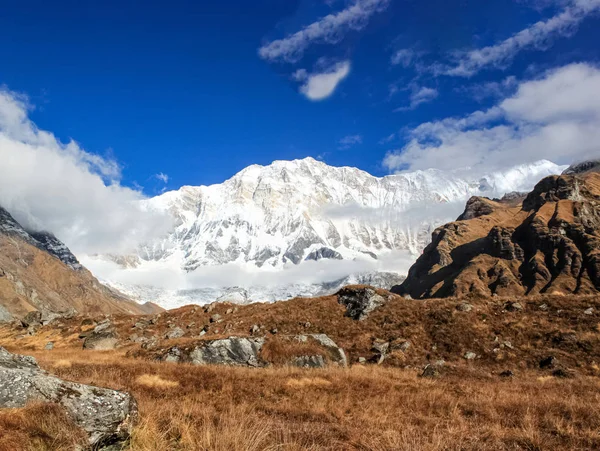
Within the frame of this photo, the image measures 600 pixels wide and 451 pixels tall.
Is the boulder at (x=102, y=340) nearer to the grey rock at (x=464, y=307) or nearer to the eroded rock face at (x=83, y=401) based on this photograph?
the eroded rock face at (x=83, y=401)

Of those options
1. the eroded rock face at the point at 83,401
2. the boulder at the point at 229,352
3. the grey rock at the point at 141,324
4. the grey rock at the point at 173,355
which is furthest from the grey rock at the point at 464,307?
A: the grey rock at the point at 141,324

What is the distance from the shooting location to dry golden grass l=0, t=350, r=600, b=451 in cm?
751

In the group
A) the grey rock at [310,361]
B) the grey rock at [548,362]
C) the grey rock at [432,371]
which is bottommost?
the grey rock at [548,362]

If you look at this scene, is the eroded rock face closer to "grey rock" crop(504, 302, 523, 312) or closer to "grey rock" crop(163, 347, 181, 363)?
"grey rock" crop(163, 347, 181, 363)

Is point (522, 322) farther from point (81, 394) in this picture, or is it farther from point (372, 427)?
point (81, 394)

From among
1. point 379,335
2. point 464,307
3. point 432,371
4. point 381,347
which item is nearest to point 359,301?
point 379,335

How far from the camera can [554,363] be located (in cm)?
2509

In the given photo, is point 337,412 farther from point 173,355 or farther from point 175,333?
point 175,333

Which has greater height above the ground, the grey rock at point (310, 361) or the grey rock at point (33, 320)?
the grey rock at point (33, 320)

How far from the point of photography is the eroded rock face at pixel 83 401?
7.26m

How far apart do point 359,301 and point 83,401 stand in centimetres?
3397

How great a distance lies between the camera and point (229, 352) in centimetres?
2609

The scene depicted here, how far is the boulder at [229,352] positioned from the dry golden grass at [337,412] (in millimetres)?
5811

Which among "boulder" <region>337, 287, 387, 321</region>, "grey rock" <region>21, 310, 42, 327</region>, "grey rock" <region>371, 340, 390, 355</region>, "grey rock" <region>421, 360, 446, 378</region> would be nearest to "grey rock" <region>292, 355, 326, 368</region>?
"grey rock" <region>371, 340, 390, 355</region>
